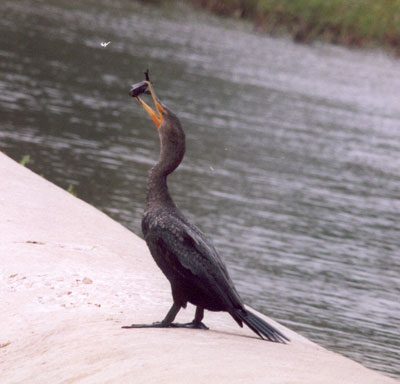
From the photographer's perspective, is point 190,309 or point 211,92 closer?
point 190,309

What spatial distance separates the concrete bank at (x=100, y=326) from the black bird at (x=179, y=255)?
0.59 feet

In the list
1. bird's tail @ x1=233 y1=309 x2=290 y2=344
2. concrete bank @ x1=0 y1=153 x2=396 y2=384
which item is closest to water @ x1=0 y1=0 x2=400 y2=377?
concrete bank @ x1=0 y1=153 x2=396 y2=384

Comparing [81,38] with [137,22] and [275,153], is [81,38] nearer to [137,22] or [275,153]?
[137,22]

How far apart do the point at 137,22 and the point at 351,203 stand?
28.4m

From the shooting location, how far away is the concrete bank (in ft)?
17.7

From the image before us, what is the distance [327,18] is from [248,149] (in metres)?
32.0

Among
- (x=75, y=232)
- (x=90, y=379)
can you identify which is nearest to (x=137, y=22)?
(x=75, y=232)

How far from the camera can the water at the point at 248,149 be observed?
12.7m

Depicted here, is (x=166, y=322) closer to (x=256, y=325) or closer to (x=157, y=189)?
(x=256, y=325)

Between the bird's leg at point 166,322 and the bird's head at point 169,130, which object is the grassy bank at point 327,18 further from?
the bird's leg at point 166,322

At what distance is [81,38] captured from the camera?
3631cm

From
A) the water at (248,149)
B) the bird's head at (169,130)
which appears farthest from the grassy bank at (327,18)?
the bird's head at (169,130)

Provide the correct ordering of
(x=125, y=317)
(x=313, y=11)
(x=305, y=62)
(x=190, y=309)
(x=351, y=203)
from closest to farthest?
1. (x=125, y=317)
2. (x=190, y=309)
3. (x=351, y=203)
4. (x=305, y=62)
5. (x=313, y=11)

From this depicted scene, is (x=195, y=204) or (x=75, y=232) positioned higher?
(x=75, y=232)
